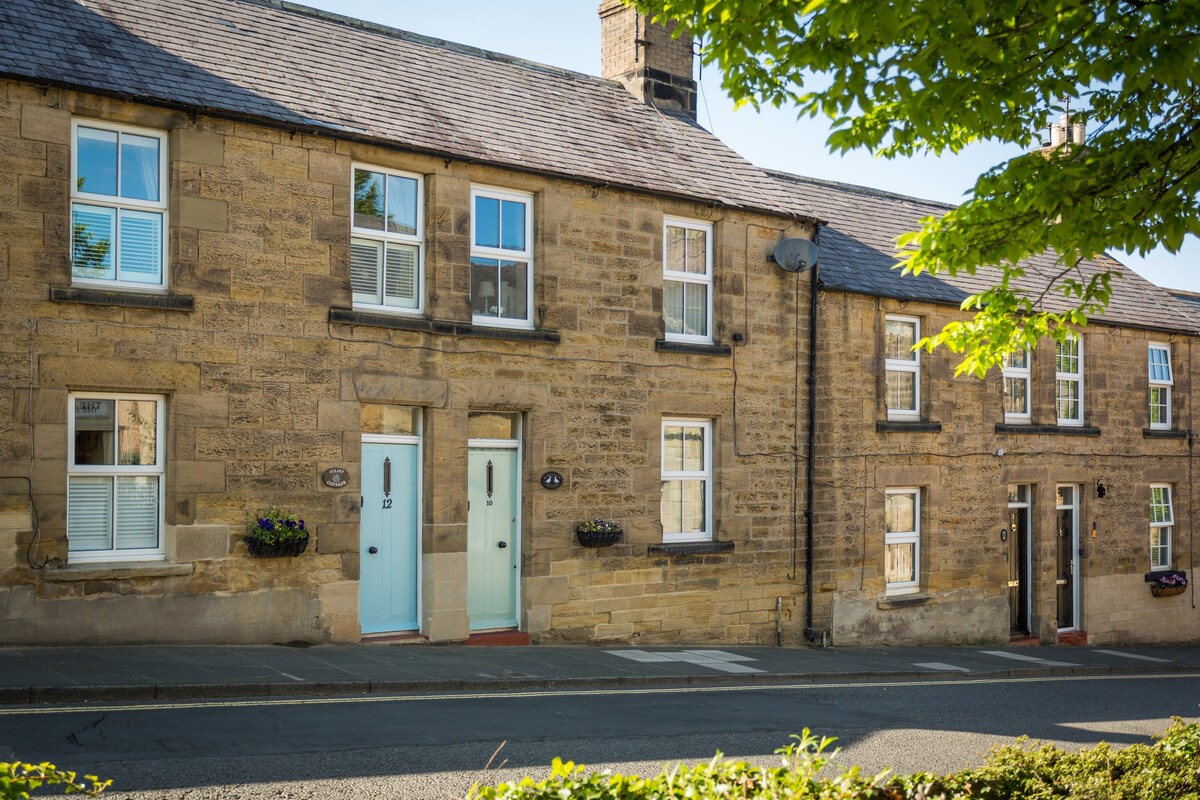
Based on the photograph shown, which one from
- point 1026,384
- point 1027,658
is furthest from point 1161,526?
point 1027,658

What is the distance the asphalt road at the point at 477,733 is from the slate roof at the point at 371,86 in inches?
254

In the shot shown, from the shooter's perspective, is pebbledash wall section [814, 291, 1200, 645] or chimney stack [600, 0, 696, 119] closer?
pebbledash wall section [814, 291, 1200, 645]

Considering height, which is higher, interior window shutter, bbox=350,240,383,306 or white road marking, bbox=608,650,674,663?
interior window shutter, bbox=350,240,383,306

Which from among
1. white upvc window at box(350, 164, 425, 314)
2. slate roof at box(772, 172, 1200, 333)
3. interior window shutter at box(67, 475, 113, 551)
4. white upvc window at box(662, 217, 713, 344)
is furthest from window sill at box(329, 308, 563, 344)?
slate roof at box(772, 172, 1200, 333)

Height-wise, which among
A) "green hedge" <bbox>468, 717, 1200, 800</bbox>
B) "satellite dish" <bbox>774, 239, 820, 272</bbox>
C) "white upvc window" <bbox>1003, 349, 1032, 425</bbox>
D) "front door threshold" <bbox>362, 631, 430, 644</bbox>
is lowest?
"front door threshold" <bbox>362, 631, 430, 644</bbox>

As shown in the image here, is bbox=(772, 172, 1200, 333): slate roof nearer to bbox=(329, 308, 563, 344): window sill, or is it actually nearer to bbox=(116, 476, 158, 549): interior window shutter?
bbox=(329, 308, 563, 344): window sill

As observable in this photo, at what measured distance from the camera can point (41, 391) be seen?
444 inches

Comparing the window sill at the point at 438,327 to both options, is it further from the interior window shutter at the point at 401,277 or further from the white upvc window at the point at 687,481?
the white upvc window at the point at 687,481

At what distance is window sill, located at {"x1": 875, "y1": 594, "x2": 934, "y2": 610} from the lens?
18.7m

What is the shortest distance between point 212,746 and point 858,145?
589 centimetres

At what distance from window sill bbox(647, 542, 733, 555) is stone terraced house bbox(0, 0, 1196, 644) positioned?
0.05 m

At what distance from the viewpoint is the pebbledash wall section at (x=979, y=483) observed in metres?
18.2

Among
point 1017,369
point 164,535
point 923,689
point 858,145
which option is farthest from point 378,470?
point 1017,369

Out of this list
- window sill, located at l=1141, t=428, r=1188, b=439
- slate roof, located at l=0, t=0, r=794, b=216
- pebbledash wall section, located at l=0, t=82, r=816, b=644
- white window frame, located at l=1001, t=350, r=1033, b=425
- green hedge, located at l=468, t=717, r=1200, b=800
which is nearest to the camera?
green hedge, located at l=468, t=717, r=1200, b=800
